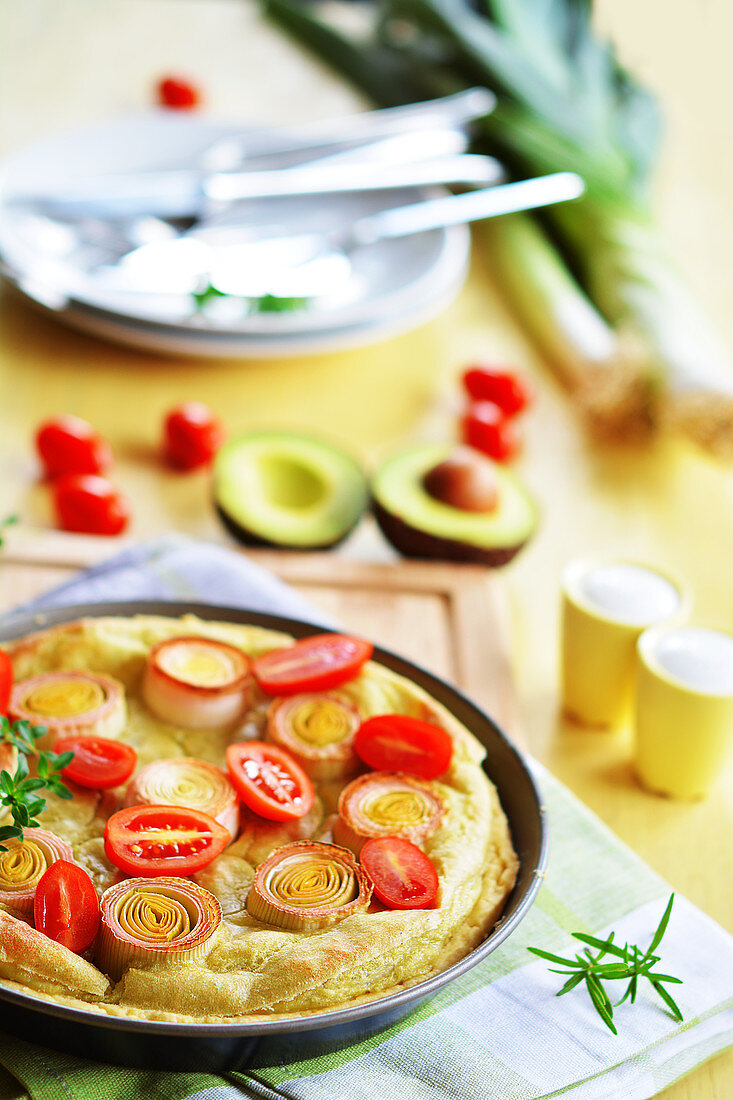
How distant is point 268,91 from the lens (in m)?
6.80

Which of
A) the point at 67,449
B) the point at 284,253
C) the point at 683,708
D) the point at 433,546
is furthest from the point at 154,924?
the point at 284,253

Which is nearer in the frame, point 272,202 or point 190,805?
point 190,805

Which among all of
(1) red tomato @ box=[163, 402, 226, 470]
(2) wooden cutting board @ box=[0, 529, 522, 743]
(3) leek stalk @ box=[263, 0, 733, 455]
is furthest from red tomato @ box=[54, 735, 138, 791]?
(3) leek stalk @ box=[263, 0, 733, 455]

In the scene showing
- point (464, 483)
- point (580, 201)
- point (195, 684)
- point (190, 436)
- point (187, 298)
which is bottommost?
point (190, 436)

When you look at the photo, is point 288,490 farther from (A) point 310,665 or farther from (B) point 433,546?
(A) point 310,665

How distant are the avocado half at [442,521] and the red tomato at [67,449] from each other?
37.6 inches

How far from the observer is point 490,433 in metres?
4.13

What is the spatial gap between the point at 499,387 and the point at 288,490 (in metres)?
1.08

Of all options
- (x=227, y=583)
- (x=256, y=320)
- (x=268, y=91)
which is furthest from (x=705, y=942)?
(x=268, y=91)

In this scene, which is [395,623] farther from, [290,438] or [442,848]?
[442,848]

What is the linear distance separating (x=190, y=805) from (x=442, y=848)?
0.46 m

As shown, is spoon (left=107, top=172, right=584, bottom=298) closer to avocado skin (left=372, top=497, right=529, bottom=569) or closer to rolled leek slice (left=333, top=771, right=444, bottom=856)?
avocado skin (left=372, top=497, right=529, bottom=569)

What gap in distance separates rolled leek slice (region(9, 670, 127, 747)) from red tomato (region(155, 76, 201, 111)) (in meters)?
4.78

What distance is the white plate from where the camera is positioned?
421 cm
